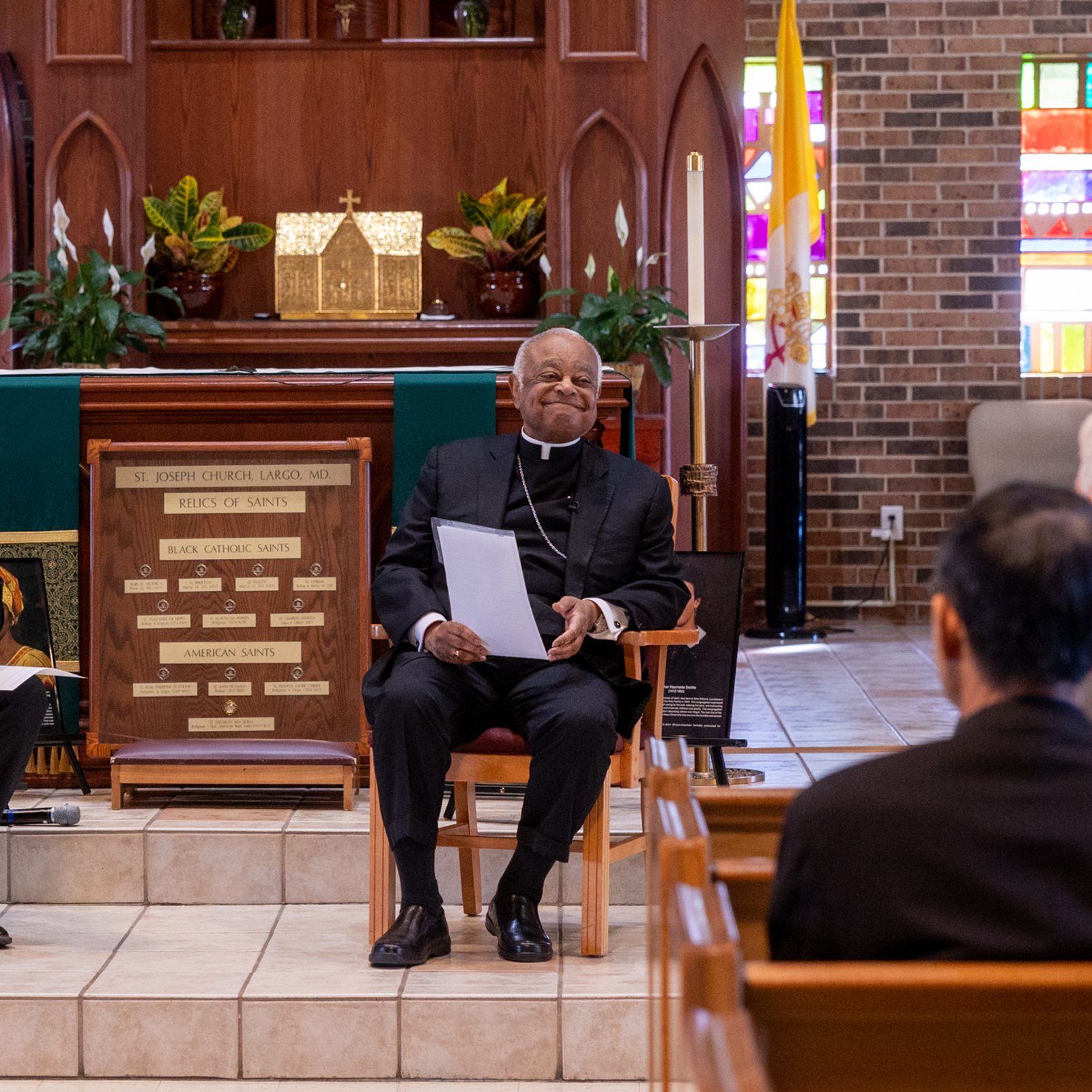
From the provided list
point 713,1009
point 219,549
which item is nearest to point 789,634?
point 219,549

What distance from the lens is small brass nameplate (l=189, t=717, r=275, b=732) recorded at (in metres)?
3.62

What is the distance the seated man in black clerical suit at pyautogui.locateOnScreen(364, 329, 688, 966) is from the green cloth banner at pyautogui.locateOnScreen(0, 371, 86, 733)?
0.90 meters

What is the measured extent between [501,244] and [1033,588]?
4.65m

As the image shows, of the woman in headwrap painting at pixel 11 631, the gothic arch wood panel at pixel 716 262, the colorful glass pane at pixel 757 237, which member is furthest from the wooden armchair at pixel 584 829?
the colorful glass pane at pixel 757 237

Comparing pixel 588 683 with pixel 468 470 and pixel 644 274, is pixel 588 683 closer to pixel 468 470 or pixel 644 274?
pixel 468 470

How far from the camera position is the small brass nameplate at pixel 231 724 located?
11.9 ft

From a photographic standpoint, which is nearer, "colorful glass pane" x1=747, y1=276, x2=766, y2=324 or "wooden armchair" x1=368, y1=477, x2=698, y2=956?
"wooden armchair" x1=368, y1=477, x2=698, y2=956

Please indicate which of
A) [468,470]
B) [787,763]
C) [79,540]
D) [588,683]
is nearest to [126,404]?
[79,540]

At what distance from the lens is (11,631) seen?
3.60m

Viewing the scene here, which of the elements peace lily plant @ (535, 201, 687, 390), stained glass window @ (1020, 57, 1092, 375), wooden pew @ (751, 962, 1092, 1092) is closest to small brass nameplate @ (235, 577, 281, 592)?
peace lily plant @ (535, 201, 687, 390)

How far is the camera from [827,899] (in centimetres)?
117

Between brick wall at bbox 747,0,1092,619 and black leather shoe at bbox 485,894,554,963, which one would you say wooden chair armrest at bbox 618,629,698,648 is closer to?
black leather shoe at bbox 485,894,554,963

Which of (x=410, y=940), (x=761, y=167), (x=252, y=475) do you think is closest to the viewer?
(x=410, y=940)

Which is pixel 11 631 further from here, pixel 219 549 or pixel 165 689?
pixel 219 549
